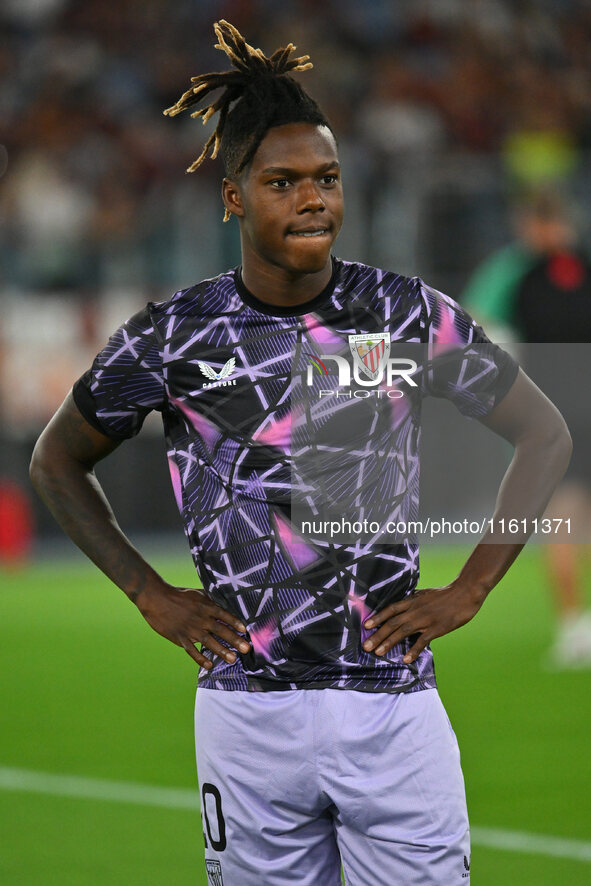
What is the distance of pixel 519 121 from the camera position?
47.4 feet

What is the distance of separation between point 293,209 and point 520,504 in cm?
74

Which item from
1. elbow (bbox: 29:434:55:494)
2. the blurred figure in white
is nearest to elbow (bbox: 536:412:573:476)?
elbow (bbox: 29:434:55:494)

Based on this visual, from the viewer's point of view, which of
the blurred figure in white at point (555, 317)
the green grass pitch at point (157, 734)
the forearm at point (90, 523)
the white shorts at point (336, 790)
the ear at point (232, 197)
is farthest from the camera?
the blurred figure in white at point (555, 317)

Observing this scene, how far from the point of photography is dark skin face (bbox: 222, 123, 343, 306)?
8.82ft

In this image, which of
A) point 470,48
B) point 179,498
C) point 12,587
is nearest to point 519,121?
point 470,48

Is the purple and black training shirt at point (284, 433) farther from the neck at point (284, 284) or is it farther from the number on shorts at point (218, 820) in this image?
the number on shorts at point (218, 820)

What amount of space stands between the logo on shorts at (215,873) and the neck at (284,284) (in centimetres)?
→ 112

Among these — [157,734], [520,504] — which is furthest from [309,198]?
[157,734]

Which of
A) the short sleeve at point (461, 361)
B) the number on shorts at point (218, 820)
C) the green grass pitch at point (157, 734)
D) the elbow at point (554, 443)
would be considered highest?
the short sleeve at point (461, 361)

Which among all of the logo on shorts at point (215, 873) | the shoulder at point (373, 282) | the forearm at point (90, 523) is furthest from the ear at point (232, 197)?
the logo on shorts at point (215, 873)

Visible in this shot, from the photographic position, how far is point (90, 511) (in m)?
3.00

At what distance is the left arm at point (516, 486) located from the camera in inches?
110

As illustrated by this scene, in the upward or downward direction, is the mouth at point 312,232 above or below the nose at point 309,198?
below

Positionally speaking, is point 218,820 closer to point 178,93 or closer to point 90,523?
point 90,523
